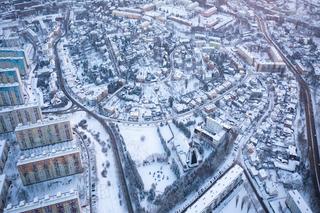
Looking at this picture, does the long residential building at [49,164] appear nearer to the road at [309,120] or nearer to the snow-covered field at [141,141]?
the snow-covered field at [141,141]

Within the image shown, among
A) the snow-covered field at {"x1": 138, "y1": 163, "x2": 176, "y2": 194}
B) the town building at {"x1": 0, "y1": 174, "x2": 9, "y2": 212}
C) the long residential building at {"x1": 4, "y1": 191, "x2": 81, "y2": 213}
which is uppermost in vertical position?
the long residential building at {"x1": 4, "y1": 191, "x2": 81, "y2": 213}

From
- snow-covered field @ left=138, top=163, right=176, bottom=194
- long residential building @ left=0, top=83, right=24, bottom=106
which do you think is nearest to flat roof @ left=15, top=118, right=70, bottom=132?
long residential building @ left=0, top=83, right=24, bottom=106

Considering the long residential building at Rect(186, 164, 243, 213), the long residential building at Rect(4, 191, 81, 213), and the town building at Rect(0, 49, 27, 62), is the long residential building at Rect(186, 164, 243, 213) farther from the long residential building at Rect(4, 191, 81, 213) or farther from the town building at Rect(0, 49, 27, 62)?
the town building at Rect(0, 49, 27, 62)

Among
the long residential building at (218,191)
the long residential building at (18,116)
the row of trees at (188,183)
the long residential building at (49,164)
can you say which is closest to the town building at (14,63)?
the long residential building at (18,116)

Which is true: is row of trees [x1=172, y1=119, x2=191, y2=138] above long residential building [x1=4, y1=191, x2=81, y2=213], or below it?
below

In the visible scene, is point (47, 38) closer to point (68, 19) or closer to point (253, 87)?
point (68, 19)

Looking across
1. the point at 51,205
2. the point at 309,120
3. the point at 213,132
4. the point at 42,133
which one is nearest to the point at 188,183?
the point at 213,132

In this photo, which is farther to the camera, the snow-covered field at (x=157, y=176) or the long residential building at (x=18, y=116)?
the long residential building at (x=18, y=116)

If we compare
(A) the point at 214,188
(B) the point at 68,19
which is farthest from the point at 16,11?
(A) the point at 214,188
